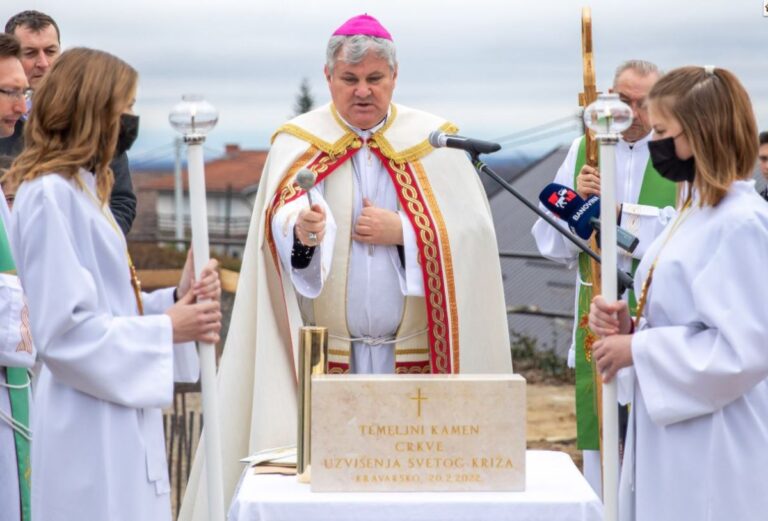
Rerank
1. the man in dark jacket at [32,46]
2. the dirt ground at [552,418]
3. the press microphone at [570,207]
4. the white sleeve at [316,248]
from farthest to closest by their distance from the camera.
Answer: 1. the dirt ground at [552,418]
2. the man in dark jacket at [32,46]
3. the white sleeve at [316,248]
4. the press microphone at [570,207]

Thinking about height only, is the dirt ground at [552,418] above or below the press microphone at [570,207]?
below

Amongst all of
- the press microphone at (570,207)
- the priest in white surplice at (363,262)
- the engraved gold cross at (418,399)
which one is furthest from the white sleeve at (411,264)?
the engraved gold cross at (418,399)

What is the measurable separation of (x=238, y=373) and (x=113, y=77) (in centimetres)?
178

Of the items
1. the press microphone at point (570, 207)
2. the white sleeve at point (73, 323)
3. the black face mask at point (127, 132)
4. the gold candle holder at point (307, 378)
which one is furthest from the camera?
the press microphone at point (570, 207)

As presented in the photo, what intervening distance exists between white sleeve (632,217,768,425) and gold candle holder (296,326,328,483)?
3.14 ft

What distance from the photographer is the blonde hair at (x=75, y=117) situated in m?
3.54

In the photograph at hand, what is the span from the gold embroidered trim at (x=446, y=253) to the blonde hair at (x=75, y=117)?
5.32 feet

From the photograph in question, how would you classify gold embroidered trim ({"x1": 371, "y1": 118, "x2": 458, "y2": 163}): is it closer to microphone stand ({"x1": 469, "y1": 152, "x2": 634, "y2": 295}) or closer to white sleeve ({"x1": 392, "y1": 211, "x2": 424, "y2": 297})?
white sleeve ({"x1": 392, "y1": 211, "x2": 424, "y2": 297})

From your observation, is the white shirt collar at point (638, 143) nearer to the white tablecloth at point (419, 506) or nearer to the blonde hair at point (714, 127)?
the blonde hair at point (714, 127)

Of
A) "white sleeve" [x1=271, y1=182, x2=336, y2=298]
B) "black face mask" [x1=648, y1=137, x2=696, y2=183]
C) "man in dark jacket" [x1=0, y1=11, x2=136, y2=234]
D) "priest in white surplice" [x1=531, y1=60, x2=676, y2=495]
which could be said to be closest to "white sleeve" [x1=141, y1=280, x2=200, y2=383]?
"white sleeve" [x1=271, y1=182, x2=336, y2=298]

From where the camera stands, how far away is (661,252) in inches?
147

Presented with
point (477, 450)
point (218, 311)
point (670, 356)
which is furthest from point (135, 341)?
point (670, 356)

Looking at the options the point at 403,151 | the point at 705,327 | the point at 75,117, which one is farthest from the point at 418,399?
the point at 403,151

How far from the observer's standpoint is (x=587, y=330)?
5770mm
